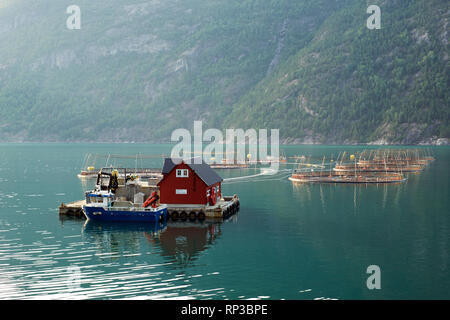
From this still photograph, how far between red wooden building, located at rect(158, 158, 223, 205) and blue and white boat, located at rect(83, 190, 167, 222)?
413 cm

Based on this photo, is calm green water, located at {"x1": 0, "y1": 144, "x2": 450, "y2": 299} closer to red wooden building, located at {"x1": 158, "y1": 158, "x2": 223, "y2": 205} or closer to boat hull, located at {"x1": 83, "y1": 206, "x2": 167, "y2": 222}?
boat hull, located at {"x1": 83, "y1": 206, "x2": 167, "y2": 222}

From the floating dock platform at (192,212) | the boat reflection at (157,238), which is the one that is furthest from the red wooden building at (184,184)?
the boat reflection at (157,238)

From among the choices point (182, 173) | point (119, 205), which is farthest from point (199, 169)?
point (119, 205)

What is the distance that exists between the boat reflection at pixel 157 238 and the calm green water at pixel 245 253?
0.36ft

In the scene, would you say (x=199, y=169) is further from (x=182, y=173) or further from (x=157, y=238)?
(x=157, y=238)

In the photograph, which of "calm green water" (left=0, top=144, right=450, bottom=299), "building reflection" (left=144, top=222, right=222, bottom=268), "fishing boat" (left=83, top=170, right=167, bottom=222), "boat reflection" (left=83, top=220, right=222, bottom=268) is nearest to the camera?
"calm green water" (left=0, top=144, right=450, bottom=299)

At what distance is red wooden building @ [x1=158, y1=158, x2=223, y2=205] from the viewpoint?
7106 centimetres

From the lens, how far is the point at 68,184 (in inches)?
4815

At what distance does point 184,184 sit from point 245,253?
2311 cm

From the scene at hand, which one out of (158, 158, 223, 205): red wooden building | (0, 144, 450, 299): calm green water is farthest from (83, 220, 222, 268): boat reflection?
(158, 158, 223, 205): red wooden building

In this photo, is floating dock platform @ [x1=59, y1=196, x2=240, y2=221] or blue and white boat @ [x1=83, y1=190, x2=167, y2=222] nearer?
blue and white boat @ [x1=83, y1=190, x2=167, y2=222]

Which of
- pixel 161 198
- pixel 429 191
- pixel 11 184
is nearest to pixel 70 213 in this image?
pixel 161 198
